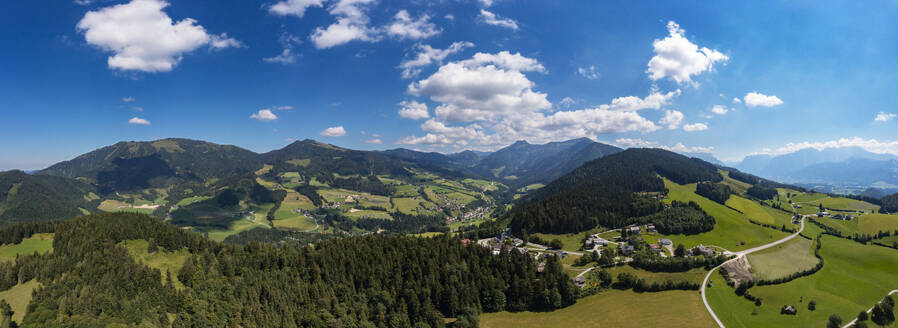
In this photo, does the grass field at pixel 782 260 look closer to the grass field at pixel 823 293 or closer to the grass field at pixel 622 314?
the grass field at pixel 823 293

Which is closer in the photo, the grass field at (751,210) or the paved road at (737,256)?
the paved road at (737,256)

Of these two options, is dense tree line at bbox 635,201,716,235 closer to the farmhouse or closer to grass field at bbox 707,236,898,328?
the farmhouse

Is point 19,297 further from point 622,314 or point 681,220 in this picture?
point 681,220

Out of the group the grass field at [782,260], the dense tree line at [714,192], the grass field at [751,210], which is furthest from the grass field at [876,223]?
the grass field at [782,260]

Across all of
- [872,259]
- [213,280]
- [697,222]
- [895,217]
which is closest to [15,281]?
[213,280]

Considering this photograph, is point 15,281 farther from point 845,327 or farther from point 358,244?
point 845,327

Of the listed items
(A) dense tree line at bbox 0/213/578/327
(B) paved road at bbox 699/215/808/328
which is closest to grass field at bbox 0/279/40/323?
(A) dense tree line at bbox 0/213/578/327

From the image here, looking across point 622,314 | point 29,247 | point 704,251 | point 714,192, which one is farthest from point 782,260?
point 29,247
